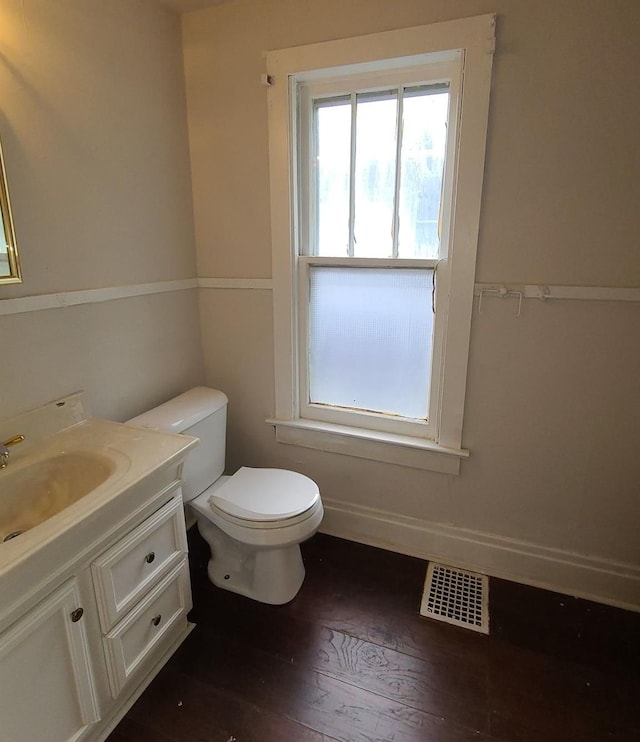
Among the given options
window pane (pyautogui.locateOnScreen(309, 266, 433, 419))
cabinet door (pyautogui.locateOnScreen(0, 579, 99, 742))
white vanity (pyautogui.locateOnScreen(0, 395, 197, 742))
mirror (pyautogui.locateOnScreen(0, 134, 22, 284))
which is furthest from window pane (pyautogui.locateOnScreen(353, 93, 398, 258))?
cabinet door (pyautogui.locateOnScreen(0, 579, 99, 742))

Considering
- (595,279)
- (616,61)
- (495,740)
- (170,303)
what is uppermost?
(616,61)

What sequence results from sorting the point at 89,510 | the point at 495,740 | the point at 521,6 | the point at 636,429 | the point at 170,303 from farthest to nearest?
the point at 170,303, the point at 636,429, the point at 521,6, the point at 495,740, the point at 89,510

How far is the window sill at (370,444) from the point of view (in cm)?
193

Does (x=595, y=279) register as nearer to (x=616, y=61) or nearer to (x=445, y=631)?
(x=616, y=61)

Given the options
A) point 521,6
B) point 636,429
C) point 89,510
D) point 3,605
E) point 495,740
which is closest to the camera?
point 3,605

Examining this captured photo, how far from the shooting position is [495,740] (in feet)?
4.38

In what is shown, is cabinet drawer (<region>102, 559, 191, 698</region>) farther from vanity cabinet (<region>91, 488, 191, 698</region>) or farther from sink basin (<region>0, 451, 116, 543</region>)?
sink basin (<region>0, 451, 116, 543</region>)

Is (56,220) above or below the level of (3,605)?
above

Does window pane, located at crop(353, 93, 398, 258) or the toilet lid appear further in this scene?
window pane, located at crop(353, 93, 398, 258)

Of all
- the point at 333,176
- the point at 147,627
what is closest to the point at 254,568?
the point at 147,627

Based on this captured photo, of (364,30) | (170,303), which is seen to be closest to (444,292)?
(364,30)

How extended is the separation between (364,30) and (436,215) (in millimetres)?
704

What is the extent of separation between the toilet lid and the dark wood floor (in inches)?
17.1

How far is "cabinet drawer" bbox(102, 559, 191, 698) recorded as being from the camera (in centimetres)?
128
